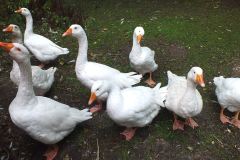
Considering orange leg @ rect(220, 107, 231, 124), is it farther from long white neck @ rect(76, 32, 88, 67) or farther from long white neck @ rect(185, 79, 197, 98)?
long white neck @ rect(76, 32, 88, 67)

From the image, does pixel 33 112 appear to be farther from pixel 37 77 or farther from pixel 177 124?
pixel 177 124

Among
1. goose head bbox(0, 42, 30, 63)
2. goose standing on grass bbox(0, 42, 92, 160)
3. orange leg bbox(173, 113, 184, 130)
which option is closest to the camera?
goose head bbox(0, 42, 30, 63)

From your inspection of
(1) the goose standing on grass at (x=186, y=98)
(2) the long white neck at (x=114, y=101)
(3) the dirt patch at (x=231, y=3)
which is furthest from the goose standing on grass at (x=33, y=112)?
(3) the dirt patch at (x=231, y=3)

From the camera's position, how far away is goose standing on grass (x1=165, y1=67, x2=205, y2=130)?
12.7ft

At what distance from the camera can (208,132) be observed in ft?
14.4

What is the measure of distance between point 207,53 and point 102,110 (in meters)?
2.69

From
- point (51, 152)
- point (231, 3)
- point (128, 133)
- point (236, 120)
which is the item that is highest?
point (231, 3)

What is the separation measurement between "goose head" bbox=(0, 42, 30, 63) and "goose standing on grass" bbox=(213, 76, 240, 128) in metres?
2.75

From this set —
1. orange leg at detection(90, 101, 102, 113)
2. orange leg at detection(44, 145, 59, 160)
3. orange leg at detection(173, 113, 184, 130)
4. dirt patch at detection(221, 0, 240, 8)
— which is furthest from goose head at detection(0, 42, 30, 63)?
dirt patch at detection(221, 0, 240, 8)

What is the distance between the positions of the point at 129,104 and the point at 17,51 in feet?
4.90

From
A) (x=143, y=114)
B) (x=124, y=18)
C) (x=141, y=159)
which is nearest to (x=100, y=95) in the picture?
(x=143, y=114)

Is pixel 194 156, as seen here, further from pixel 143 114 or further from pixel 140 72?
pixel 140 72

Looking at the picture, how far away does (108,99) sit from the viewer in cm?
398

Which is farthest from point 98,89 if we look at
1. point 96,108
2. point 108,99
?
point 96,108
